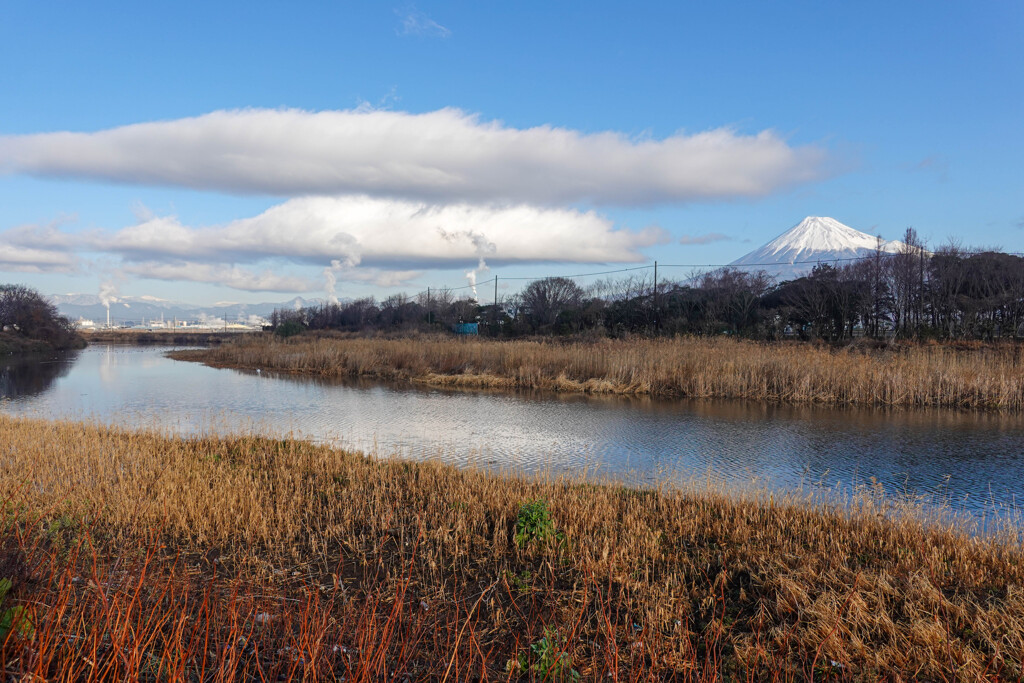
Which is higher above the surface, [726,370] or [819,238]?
[819,238]

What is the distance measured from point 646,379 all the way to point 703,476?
12.5m

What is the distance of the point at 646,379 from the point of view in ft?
→ 74.1

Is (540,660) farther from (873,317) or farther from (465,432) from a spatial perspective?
(873,317)

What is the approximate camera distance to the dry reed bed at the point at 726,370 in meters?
18.9

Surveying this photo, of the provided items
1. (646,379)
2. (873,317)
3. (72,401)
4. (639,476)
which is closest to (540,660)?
(639,476)

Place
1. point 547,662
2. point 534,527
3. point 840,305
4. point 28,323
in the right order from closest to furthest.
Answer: point 547,662 → point 534,527 → point 840,305 → point 28,323

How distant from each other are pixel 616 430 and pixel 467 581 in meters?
10.1

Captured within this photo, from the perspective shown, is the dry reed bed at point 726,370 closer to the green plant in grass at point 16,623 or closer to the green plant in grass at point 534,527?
the green plant in grass at point 534,527

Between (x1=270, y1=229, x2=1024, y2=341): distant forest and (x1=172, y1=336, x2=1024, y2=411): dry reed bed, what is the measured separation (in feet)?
24.4

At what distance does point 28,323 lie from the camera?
Result: 184 ft

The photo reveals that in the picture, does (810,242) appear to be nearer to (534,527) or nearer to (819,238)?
(819,238)

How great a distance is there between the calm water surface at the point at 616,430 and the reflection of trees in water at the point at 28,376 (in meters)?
0.44

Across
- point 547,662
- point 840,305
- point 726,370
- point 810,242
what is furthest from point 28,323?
point 810,242

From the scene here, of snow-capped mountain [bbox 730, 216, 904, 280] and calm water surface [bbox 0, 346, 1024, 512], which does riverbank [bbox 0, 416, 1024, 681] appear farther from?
snow-capped mountain [bbox 730, 216, 904, 280]
